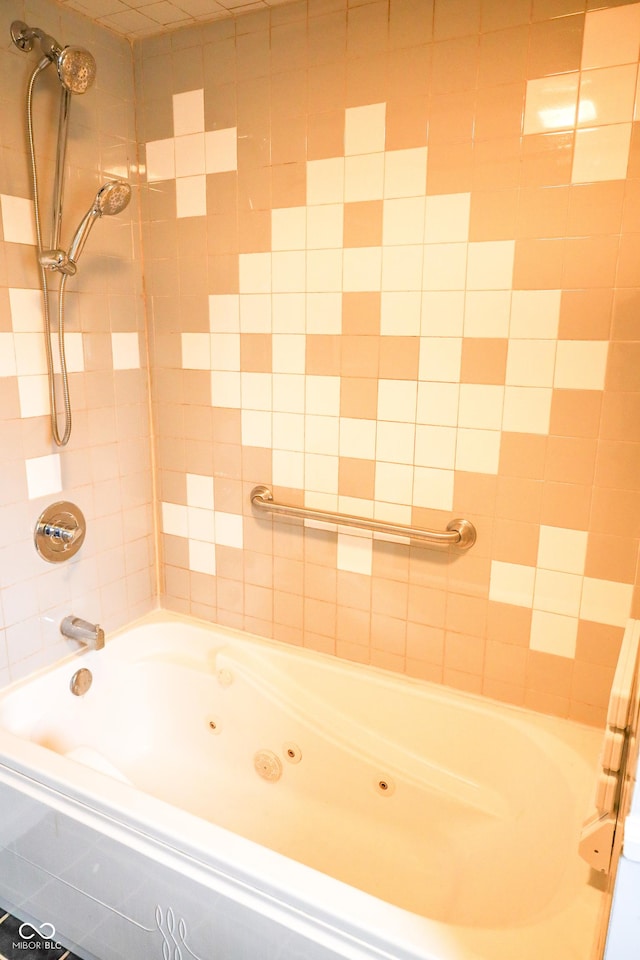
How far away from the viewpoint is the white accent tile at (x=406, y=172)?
1.63 meters

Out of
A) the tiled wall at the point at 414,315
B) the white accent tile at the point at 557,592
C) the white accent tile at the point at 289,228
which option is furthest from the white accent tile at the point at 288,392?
the white accent tile at the point at 557,592

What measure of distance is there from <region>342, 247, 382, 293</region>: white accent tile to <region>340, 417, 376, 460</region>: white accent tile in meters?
0.36

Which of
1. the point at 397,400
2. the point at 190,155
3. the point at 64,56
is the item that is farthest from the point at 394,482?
the point at 64,56

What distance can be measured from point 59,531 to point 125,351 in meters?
0.61

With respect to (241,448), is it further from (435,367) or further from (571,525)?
(571,525)

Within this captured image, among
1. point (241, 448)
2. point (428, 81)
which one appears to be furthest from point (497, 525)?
point (428, 81)

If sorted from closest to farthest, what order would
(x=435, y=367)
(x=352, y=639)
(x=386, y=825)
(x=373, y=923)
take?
(x=373, y=923)
(x=435, y=367)
(x=386, y=825)
(x=352, y=639)

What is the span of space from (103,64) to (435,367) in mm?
1323

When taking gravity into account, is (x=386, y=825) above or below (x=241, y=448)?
below

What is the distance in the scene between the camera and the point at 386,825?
183 centimetres

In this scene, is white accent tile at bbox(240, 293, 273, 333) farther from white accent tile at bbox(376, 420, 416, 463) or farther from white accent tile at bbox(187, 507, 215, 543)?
white accent tile at bbox(187, 507, 215, 543)

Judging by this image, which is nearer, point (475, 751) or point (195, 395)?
point (475, 751)

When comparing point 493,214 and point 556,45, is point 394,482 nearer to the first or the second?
point 493,214

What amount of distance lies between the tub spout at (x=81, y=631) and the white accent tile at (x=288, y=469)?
0.70 m
